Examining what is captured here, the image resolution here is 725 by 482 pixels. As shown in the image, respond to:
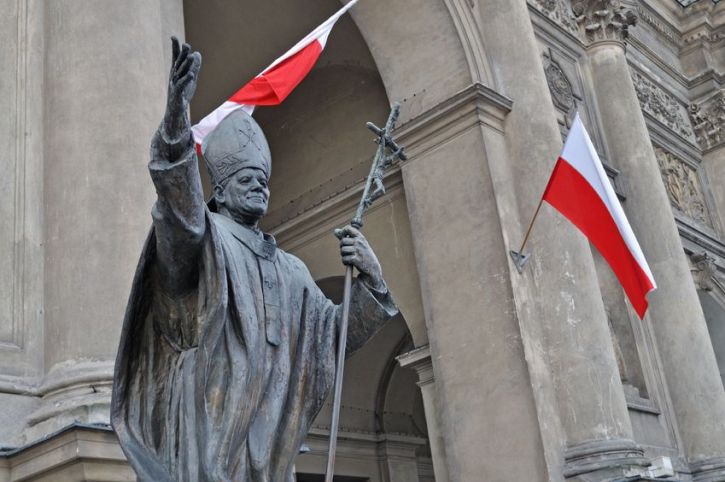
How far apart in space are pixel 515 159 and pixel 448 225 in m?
0.94

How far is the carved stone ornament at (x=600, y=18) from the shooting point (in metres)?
12.5

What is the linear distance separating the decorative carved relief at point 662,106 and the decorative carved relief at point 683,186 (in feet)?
1.71

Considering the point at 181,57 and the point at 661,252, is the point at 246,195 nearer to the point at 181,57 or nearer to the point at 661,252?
the point at 181,57

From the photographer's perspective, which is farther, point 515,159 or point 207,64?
point 207,64

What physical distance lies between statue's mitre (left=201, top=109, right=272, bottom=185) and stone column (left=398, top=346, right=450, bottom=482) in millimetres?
6351

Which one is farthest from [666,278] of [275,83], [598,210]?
[275,83]

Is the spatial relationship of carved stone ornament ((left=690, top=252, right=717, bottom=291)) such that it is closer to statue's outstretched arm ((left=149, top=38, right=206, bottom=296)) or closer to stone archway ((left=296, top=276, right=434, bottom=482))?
stone archway ((left=296, top=276, right=434, bottom=482))

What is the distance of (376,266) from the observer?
3.09 m

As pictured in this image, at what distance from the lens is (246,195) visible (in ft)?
9.64

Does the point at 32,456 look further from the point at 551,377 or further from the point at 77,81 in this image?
the point at 551,377

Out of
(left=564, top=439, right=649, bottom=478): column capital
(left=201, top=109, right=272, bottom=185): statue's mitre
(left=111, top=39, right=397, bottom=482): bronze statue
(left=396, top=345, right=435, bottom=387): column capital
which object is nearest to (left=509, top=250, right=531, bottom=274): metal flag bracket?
(left=396, top=345, right=435, bottom=387): column capital

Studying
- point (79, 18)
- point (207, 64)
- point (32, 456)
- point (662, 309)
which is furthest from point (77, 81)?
point (662, 309)

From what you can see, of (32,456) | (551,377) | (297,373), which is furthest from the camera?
(551,377)

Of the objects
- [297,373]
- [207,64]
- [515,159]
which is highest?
[207,64]
